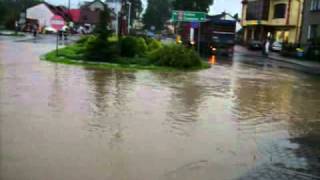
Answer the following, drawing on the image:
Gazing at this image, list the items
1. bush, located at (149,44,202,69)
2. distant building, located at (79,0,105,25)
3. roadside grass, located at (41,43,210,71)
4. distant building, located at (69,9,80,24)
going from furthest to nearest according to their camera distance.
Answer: distant building, located at (69,9,80,24) → distant building, located at (79,0,105,25) → bush, located at (149,44,202,69) → roadside grass, located at (41,43,210,71)

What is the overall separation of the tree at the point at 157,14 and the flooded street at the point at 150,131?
5375 inches

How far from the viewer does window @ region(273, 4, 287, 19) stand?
74812 mm

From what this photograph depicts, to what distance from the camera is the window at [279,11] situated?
245 ft

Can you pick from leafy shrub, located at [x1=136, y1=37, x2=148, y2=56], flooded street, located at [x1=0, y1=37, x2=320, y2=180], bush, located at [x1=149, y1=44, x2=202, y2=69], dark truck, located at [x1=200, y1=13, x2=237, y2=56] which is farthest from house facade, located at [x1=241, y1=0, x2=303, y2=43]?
flooded street, located at [x1=0, y1=37, x2=320, y2=180]

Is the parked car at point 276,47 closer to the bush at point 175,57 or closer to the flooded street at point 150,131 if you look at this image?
the bush at point 175,57

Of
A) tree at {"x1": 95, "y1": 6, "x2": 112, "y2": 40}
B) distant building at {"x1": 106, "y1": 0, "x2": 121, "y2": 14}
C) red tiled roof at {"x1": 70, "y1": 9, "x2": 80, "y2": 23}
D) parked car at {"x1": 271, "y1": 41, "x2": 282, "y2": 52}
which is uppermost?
distant building at {"x1": 106, "y1": 0, "x2": 121, "y2": 14}

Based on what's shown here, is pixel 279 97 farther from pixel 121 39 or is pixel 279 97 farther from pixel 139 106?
pixel 121 39

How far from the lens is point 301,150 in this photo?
1045cm

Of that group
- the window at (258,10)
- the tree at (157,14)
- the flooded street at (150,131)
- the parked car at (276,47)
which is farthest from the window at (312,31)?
the tree at (157,14)

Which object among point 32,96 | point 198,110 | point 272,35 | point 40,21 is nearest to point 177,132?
point 198,110

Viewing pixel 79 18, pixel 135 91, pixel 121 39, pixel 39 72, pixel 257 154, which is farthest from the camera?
pixel 79 18

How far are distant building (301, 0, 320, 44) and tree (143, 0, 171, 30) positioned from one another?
9740cm

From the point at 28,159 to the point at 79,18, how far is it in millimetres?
130840

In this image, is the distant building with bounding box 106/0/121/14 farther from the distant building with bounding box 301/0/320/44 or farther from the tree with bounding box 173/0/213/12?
the tree with bounding box 173/0/213/12
